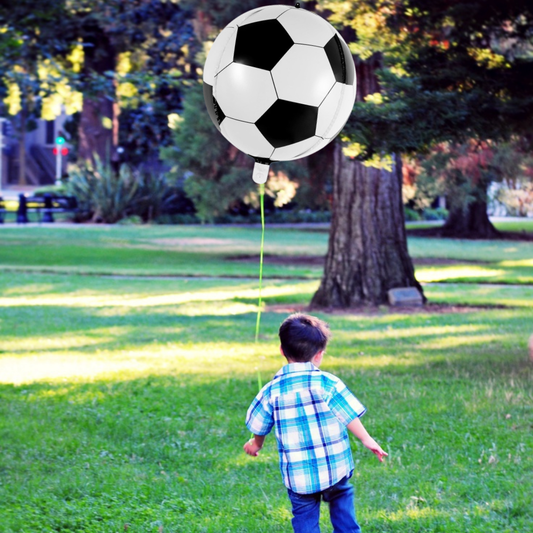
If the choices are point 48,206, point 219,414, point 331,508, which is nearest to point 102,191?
point 48,206

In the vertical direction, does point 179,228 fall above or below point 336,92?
below

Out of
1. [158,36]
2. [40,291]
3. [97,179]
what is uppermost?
[158,36]

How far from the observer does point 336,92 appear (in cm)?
459

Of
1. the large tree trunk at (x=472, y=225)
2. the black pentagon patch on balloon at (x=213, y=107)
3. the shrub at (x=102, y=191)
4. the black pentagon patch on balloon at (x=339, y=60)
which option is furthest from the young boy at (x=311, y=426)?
the large tree trunk at (x=472, y=225)

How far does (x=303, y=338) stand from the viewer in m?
3.56

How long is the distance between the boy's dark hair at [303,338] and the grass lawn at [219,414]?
3.99 feet

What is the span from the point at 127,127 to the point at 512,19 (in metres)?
22.5

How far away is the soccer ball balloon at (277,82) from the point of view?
4406mm

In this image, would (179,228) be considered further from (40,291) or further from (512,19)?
(512,19)

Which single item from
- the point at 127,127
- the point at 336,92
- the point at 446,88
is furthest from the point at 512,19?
the point at 127,127

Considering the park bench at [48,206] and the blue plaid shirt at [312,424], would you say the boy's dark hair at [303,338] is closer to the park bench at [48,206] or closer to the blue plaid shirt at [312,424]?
the blue plaid shirt at [312,424]

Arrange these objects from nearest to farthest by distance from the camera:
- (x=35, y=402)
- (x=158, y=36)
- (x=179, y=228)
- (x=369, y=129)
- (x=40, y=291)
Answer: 1. (x=35, y=402)
2. (x=369, y=129)
3. (x=40, y=291)
4. (x=158, y=36)
5. (x=179, y=228)

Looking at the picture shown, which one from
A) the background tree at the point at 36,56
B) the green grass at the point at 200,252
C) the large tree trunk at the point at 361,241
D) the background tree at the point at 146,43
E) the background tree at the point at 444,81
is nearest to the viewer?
the background tree at the point at 444,81

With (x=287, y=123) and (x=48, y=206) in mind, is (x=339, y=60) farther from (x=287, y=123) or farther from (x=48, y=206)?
(x=48, y=206)
